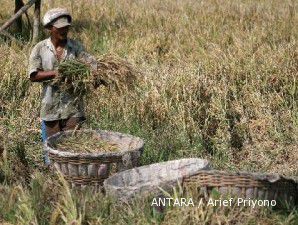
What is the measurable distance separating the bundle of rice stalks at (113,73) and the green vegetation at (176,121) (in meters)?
0.07

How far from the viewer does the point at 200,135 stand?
5.79 m

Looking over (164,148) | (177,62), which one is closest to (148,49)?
(177,62)

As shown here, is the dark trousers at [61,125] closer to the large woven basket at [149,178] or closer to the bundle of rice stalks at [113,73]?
the bundle of rice stalks at [113,73]

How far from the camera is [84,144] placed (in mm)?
4766

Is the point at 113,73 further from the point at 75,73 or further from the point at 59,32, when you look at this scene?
the point at 59,32

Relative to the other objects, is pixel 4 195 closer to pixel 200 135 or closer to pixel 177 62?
pixel 200 135

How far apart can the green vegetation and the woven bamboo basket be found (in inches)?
6.0

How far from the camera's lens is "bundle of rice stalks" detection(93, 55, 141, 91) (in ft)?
15.6

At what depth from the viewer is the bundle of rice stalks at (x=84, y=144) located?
4.70 metres

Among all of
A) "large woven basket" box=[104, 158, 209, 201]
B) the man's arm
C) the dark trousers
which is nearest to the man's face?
the man's arm

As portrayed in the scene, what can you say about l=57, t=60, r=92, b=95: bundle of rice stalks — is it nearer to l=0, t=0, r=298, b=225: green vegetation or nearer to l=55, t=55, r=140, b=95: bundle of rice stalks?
l=55, t=55, r=140, b=95: bundle of rice stalks

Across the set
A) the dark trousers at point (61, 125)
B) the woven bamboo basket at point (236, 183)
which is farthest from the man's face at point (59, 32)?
the woven bamboo basket at point (236, 183)

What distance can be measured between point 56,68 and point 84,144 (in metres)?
0.57

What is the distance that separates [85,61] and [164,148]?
110cm
